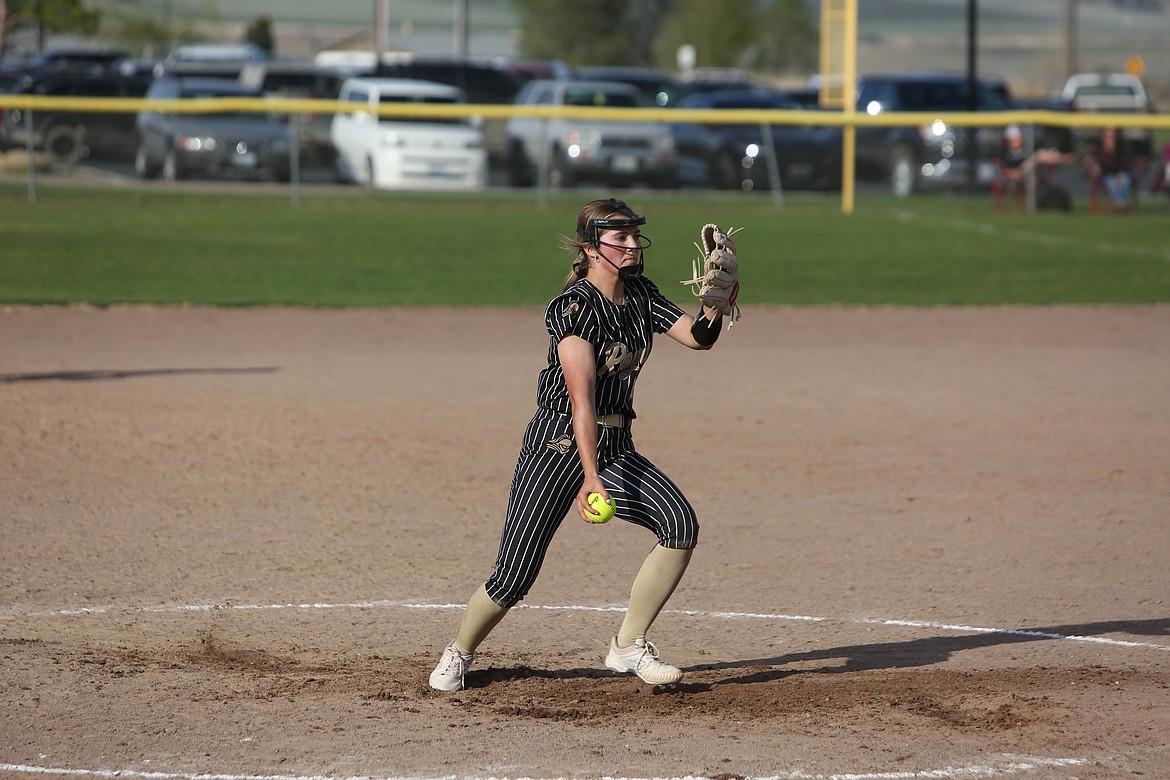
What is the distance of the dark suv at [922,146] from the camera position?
87.2 feet

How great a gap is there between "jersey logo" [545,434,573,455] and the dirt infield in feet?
2.93

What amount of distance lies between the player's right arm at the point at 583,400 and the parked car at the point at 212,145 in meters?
21.6

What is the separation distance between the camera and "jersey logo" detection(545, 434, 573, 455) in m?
5.17

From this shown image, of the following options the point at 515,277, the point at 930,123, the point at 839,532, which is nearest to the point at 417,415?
the point at 839,532

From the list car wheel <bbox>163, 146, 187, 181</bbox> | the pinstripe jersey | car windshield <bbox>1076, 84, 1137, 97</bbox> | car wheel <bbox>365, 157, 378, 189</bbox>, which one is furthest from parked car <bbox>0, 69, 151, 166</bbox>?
car windshield <bbox>1076, 84, 1137, 97</bbox>

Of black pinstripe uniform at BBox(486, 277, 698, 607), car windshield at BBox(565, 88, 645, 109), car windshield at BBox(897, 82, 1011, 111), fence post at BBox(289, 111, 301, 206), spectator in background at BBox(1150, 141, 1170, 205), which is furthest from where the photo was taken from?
car windshield at BBox(897, 82, 1011, 111)

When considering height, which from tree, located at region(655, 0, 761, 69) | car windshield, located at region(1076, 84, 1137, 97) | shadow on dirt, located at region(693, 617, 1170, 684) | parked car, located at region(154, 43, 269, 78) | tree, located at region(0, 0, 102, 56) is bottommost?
shadow on dirt, located at region(693, 617, 1170, 684)

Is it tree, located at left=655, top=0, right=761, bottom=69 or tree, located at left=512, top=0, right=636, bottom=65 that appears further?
tree, located at left=512, top=0, right=636, bottom=65

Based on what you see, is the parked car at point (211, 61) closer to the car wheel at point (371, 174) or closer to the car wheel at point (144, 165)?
the car wheel at point (144, 165)

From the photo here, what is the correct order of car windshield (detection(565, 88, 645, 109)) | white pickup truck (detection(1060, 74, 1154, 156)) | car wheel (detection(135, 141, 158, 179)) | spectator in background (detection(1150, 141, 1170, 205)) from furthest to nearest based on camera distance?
white pickup truck (detection(1060, 74, 1154, 156)) → car windshield (detection(565, 88, 645, 109)) → spectator in background (detection(1150, 141, 1170, 205)) → car wheel (detection(135, 141, 158, 179))

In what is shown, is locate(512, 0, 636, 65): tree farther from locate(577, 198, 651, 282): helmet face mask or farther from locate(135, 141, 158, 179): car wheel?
locate(577, 198, 651, 282): helmet face mask

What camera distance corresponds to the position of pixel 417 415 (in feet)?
34.8

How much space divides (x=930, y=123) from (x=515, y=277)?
384 inches

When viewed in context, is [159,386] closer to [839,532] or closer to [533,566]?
[839,532]
